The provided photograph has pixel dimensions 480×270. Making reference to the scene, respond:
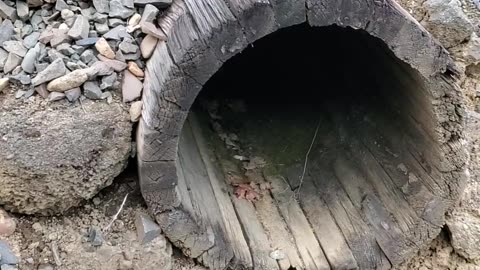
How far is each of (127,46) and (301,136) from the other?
1.04m

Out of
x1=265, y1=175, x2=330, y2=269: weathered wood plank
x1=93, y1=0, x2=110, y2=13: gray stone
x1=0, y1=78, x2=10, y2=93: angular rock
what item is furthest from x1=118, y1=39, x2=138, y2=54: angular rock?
x1=265, y1=175, x2=330, y2=269: weathered wood plank

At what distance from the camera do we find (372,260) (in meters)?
2.34

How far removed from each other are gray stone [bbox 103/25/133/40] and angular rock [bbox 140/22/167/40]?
6 cm

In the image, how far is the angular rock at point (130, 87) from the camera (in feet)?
6.68

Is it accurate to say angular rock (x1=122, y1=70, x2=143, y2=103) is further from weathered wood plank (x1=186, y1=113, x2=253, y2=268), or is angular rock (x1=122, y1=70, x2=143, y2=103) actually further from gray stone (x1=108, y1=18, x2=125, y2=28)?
weathered wood plank (x1=186, y1=113, x2=253, y2=268)

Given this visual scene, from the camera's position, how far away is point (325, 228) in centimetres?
248

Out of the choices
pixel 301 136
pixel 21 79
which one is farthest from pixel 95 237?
pixel 301 136

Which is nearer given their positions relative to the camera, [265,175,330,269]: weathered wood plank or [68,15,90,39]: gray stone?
[68,15,90,39]: gray stone

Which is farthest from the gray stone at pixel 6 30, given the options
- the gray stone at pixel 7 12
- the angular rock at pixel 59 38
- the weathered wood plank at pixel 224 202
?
the weathered wood plank at pixel 224 202

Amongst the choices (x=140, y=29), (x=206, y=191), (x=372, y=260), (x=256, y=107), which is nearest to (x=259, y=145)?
(x=256, y=107)

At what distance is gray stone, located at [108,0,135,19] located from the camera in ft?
6.91

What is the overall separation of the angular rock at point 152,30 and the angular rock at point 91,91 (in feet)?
0.73

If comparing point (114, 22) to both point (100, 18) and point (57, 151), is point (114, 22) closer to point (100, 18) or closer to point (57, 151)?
point (100, 18)

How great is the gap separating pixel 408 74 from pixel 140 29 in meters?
0.83
